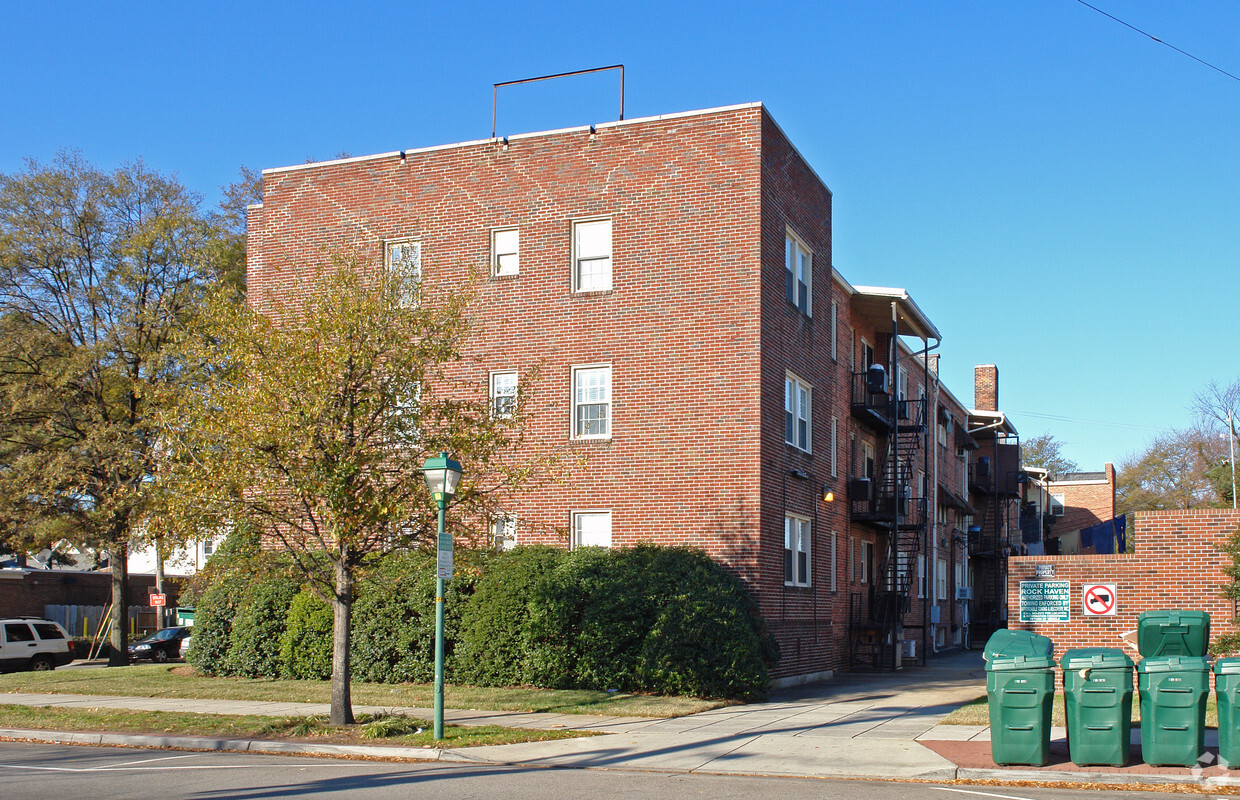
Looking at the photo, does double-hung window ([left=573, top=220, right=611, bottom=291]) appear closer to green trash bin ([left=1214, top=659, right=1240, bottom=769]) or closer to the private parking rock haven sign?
the private parking rock haven sign

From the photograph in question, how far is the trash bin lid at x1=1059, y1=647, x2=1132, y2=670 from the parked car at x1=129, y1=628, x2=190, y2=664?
30.9 m

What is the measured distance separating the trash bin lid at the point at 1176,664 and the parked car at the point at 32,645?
96.9ft

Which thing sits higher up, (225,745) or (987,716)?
(987,716)

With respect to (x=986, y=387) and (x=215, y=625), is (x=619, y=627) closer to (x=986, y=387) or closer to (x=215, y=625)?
(x=215, y=625)

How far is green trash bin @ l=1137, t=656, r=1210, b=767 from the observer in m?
11.5

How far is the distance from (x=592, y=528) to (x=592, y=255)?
224 inches

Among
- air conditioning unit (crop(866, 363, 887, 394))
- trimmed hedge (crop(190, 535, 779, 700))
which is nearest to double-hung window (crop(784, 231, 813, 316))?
air conditioning unit (crop(866, 363, 887, 394))

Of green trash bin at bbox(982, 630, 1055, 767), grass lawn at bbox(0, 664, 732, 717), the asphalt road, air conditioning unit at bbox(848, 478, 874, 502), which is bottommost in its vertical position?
grass lawn at bbox(0, 664, 732, 717)

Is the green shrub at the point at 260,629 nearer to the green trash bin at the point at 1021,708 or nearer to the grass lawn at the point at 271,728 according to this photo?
the grass lawn at the point at 271,728

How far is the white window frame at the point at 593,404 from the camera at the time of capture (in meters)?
22.6

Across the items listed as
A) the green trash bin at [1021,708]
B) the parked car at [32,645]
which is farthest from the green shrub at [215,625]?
the green trash bin at [1021,708]

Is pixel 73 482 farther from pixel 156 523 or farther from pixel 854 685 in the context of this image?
pixel 854 685

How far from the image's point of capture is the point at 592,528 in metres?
22.4

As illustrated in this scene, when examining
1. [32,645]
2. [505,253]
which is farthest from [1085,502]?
[32,645]
